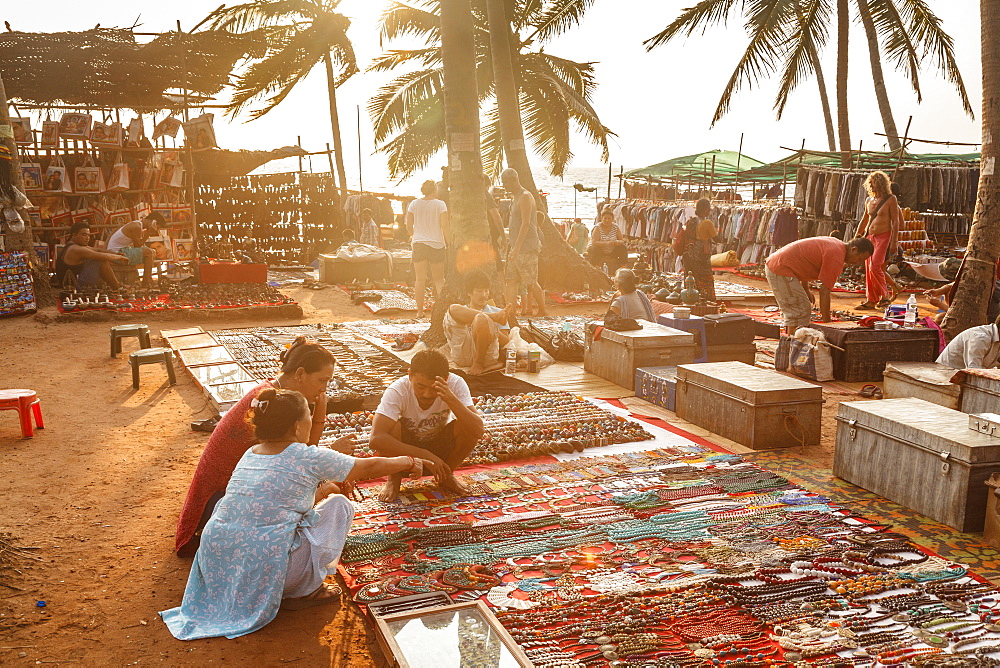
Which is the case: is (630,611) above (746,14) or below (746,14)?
below

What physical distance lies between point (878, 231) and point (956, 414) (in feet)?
25.8

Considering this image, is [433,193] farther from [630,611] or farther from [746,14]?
[746,14]

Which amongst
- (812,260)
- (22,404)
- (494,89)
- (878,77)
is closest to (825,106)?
(878,77)

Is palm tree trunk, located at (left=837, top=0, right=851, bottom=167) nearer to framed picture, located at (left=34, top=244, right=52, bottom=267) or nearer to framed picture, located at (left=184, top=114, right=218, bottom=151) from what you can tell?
framed picture, located at (left=184, top=114, right=218, bottom=151)

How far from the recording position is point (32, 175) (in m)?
14.4

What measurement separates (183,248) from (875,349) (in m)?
13.9

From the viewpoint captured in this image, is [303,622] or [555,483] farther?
[555,483]

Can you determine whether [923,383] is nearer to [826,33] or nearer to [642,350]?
[642,350]

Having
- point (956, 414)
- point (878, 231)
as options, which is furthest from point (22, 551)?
point (878, 231)

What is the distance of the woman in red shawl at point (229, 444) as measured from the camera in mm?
4109

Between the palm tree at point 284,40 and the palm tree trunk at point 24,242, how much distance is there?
9898 millimetres

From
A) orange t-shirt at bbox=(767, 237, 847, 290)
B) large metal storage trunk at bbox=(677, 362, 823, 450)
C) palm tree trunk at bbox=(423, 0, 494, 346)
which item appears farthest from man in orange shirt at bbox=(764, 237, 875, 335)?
palm tree trunk at bbox=(423, 0, 494, 346)

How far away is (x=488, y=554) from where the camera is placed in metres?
4.19

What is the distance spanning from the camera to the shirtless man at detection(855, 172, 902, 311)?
476 inches
